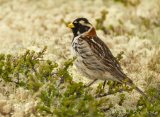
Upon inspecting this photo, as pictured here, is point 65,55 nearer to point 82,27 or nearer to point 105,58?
point 82,27

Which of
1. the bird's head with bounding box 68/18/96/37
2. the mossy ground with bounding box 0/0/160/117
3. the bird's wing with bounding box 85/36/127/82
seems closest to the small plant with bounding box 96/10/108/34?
the mossy ground with bounding box 0/0/160/117

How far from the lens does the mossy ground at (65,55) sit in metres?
8.08

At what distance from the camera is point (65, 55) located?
11078mm

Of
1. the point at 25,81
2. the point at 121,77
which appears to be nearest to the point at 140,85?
the point at 121,77

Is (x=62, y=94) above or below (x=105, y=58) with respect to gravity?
below

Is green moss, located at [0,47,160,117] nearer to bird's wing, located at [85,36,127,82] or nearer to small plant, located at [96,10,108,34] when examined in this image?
bird's wing, located at [85,36,127,82]

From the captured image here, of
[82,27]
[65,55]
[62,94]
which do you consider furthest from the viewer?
[65,55]

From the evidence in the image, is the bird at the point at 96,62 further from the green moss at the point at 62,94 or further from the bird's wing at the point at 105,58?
the green moss at the point at 62,94

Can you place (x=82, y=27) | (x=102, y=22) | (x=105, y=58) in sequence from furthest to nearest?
(x=102, y=22)
(x=82, y=27)
(x=105, y=58)

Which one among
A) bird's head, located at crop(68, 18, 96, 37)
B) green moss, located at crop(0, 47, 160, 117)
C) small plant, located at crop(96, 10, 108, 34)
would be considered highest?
small plant, located at crop(96, 10, 108, 34)

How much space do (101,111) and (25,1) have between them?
7147 mm

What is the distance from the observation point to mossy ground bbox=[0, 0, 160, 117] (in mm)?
8078

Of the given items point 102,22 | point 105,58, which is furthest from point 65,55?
point 102,22

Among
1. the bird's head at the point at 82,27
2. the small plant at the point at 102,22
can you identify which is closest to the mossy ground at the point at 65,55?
the small plant at the point at 102,22
